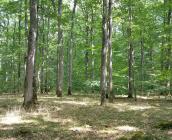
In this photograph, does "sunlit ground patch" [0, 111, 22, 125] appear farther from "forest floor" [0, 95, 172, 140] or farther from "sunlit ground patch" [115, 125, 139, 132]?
"sunlit ground patch" [115, 125, 139, 132]

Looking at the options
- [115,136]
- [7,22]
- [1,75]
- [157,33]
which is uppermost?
[7,22]

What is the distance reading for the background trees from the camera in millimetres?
26678

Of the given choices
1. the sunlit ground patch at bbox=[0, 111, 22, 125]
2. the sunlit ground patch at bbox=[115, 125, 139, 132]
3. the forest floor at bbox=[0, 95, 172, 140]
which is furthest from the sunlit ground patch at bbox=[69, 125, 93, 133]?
the sunlit ground patch at bbox=[0, 111, 22, 125]

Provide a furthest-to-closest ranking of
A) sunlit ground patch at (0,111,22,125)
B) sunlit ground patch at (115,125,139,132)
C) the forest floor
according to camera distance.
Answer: sunlit ground patch at (0,111,22,125) < sunlit ground patch at (115,125,139,132) < the forest floor

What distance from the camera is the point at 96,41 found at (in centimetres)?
4756

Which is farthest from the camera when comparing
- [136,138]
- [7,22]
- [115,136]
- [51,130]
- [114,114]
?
[7,22]

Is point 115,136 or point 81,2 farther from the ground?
point 81,2

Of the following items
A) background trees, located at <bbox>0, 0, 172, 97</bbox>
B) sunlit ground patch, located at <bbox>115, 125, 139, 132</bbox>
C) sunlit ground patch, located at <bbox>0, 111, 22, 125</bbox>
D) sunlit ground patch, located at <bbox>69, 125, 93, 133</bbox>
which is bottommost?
sunlit ground patch, located at <bbox>115, 125, 139, 132</bbox>

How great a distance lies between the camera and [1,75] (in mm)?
52094

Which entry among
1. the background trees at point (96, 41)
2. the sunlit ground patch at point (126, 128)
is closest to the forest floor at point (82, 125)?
the sunlit ground patch at point (126, 128)

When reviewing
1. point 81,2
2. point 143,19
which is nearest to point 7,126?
point 143,19

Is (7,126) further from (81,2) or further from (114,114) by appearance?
(81,2)

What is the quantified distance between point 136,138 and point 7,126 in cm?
506

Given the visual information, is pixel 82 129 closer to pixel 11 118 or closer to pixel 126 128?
pixel 126 128
